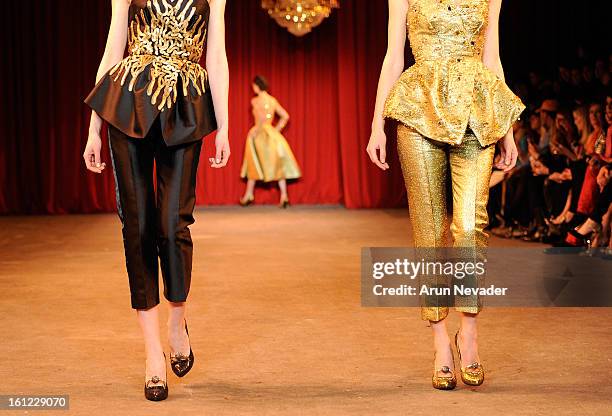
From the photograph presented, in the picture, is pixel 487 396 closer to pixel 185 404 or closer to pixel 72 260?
pixel 185 404

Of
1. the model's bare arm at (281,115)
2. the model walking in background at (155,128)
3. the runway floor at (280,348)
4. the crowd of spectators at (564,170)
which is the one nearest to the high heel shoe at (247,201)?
the model's bare arm at (281,115)

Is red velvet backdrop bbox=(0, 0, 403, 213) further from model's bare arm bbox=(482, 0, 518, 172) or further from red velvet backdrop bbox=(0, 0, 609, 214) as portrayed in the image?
model's bare arm bbox=(482, 0, 518, 172)

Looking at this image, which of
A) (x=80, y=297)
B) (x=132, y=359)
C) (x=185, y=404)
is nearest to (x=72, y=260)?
(x=80, y=297)

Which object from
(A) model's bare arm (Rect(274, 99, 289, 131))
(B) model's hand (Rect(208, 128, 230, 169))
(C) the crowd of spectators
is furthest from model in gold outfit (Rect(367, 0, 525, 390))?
(A) model's bare arm (Rect(274, 99, 289, 131))

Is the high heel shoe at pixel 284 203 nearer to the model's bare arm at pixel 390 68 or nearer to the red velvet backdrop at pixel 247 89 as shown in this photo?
the red velvet backdrop at pixel 247 89

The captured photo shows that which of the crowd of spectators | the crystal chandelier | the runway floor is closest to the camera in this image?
the runway floor

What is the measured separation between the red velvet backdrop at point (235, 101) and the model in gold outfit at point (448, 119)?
8795mm

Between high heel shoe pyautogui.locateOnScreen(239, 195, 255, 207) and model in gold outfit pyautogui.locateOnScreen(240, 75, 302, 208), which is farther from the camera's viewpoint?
high heel shoe pyautogui.locateOnScreen(239, 195, 255, 207)

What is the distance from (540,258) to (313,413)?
398cm

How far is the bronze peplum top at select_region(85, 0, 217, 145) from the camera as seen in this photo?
306 centimetres

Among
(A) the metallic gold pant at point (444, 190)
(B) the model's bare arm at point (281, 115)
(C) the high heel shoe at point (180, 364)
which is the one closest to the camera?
(A) the metallic gold pant at point (444, 190)

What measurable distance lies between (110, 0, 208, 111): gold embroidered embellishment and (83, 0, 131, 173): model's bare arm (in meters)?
0.03

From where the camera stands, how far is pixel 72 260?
683 cm

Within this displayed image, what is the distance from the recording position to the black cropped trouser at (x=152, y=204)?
311 cm
